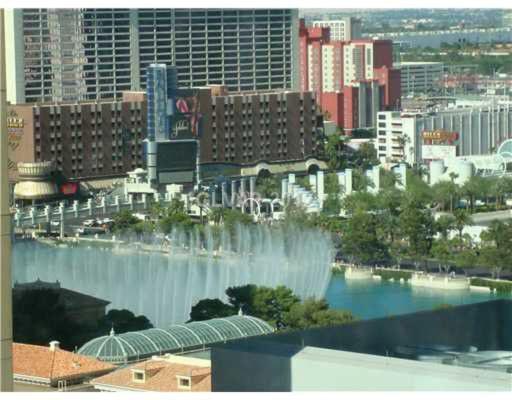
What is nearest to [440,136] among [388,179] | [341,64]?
[388,179]

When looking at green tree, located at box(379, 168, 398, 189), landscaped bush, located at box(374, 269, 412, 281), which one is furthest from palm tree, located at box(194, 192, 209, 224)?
landscaped bush, located at box(374, 269, 412, 281)

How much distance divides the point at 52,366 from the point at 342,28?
140 feet

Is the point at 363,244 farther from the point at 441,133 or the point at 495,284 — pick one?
the point at 441,133

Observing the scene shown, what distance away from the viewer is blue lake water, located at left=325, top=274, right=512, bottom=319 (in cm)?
1923

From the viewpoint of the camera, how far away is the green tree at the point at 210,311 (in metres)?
16.3

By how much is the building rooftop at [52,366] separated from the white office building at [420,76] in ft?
125

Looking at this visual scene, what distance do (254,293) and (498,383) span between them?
34.0 ft

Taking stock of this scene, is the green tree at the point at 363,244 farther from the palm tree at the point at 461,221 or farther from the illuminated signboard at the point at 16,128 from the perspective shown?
the illuminated signboard at the point at 16,128

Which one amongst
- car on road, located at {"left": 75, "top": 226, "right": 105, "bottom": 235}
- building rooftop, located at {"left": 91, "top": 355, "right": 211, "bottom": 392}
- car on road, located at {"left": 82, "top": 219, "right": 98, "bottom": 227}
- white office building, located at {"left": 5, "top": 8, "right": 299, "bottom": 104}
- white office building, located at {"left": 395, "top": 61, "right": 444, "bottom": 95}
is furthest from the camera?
white office building, located at {"left": 395, "top": 61, "right": 444, "bottom": 95}

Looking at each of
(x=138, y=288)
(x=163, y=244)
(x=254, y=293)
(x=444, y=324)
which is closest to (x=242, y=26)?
(x=163, y=244)

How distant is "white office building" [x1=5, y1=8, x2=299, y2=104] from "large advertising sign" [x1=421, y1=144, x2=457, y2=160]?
16.9 feet

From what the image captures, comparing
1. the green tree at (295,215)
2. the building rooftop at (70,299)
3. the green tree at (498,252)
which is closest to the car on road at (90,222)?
the green tree at (295,215)

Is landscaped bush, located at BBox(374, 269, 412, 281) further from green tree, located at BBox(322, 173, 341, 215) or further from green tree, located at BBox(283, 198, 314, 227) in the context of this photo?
green tree, located at BBox(322, 173, 341, 215)

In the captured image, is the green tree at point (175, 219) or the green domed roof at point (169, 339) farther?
the green tree at point (175, 219)
